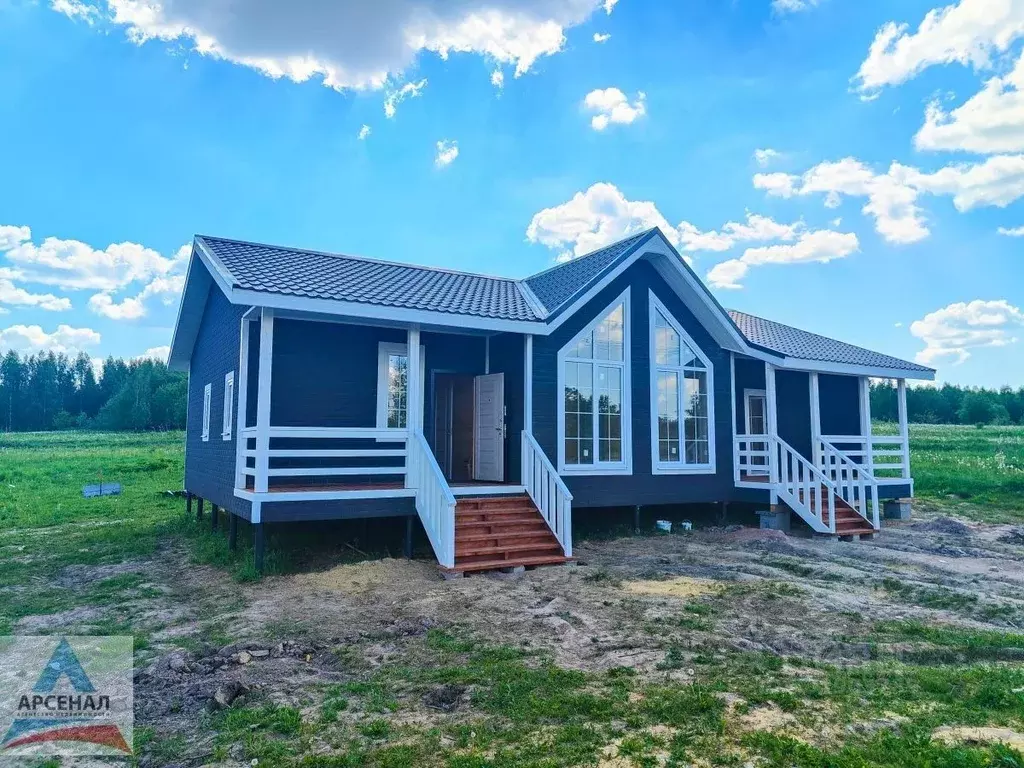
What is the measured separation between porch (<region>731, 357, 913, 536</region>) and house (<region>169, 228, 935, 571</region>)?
7cm

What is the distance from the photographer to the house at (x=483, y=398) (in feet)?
29.0

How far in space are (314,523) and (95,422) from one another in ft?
216

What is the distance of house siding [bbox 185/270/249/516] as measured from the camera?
416 inches

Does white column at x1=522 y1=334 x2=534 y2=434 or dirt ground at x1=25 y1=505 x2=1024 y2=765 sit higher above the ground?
white column at x1=522 y1=334 x2=534 y2=434

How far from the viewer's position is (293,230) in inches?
780

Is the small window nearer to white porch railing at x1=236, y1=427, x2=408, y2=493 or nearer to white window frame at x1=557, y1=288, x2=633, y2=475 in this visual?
white porch railing at x1=236, y1=427, x2=408, y2=493

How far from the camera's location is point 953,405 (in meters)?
61.4

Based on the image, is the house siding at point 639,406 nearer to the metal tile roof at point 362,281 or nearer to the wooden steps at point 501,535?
the metal tile roof at point 362,281

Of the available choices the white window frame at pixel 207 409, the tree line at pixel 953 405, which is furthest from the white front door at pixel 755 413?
the tree line at pixel 953 405

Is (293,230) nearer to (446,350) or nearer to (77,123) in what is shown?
(77,123)

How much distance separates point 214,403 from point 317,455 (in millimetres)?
5159

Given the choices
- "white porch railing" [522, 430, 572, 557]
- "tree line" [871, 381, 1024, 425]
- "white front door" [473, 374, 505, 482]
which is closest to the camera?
"white porch railing" [522, 430, 572, 557]

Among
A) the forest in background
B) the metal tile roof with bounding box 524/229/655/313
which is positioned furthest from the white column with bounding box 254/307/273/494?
the forest in background

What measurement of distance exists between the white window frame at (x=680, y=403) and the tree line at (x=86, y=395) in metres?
51.7
